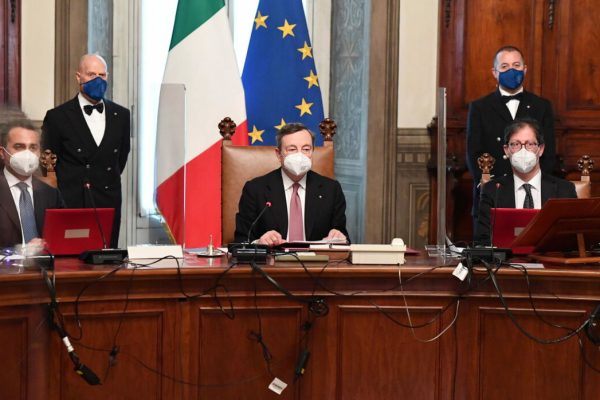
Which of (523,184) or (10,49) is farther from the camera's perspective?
(10,49)

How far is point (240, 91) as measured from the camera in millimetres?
5742

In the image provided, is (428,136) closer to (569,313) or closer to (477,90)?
(477,90)

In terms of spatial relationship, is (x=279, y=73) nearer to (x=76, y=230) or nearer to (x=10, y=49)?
(x=10, y=49)

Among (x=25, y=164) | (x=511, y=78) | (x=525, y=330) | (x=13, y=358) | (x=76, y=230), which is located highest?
(x=511, y=78)

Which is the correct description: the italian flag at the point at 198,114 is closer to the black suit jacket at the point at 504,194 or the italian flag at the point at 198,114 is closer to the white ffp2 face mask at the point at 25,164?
the black suit jacket at the point at 504,194

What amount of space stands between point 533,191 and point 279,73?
2341 mm

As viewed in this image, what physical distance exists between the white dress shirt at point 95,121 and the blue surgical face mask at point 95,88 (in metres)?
0.06

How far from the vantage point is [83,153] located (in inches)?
195

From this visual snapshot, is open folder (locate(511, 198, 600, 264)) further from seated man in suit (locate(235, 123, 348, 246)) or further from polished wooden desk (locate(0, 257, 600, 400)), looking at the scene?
seated man in suit (locate(235, 123, 348, 246))

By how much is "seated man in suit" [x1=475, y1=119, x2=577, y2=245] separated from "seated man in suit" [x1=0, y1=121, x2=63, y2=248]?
180cm

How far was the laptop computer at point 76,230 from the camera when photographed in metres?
3.26

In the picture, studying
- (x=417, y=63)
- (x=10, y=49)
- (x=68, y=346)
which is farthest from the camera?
(x=417, y=63)

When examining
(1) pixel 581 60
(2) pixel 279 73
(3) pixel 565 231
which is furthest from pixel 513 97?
(3) pixel 565 231

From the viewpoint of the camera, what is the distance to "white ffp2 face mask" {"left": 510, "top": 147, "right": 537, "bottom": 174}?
4023 millimetres
